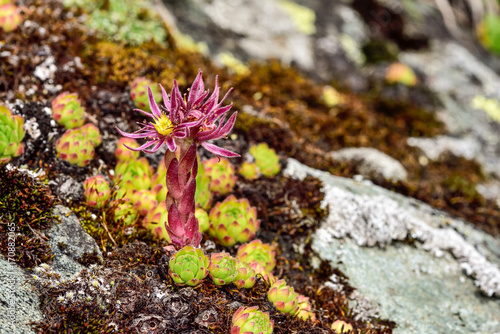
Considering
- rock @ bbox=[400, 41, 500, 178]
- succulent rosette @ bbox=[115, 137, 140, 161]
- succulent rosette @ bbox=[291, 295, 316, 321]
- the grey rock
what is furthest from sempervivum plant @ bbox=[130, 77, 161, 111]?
rock @ bbox=[400, 41, 500, 178]

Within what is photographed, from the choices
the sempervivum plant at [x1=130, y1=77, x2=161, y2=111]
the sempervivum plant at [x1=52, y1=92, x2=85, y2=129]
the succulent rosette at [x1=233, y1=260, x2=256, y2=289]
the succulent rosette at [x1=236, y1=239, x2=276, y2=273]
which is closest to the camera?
the succulent rosette at [x1=233, y1=260, x2=256, y2=289]

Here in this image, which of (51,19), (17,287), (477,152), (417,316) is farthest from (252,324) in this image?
(477,152)

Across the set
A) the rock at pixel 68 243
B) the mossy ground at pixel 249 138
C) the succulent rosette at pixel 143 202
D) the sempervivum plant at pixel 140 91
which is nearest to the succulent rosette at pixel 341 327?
the mossy ground at pixel 249 138

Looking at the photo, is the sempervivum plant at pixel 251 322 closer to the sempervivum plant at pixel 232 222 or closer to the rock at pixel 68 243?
the sempervivum plant at pixel 232 222

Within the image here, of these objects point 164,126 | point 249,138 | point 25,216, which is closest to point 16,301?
point 25,216

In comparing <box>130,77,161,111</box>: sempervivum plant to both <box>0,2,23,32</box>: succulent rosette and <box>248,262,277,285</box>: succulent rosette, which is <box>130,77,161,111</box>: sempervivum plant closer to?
<box>0,2,23,32</box>: succulent rosette

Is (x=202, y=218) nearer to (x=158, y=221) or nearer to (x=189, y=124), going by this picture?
(x=158, y=221)
